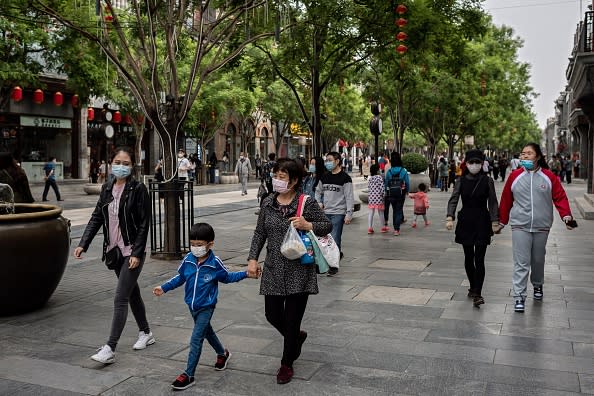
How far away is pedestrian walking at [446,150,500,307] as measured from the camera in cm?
702

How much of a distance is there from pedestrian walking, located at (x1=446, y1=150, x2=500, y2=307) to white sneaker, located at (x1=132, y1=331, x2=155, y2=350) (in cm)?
342

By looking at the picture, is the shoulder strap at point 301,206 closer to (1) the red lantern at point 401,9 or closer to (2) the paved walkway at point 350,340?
(2) the paved walkway at point 350,340

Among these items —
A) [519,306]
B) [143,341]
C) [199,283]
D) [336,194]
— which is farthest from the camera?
[336,194]

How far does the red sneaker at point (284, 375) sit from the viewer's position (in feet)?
15.0

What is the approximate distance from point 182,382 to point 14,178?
432cm

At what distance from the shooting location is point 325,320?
639 cm

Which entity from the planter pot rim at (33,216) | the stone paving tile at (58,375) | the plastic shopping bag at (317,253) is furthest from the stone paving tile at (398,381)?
the planter pot rim at (33,216)

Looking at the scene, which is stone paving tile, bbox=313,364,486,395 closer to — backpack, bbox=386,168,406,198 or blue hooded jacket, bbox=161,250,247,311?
blue hooded jacket, bbox=161,250,247,311

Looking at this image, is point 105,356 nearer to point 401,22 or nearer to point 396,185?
point 396,185

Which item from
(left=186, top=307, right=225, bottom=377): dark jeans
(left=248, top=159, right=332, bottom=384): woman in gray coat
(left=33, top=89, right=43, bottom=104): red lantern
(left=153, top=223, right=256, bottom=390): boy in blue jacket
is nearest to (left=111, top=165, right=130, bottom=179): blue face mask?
(left=153, top=223, right=256, bottom=390): boy in blue jacket

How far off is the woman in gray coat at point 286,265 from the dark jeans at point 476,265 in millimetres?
2949

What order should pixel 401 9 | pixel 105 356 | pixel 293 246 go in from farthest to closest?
pixel 401 9, pixel 105 356, pixel 293 246

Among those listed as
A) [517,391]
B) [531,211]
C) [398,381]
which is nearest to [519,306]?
[531,211]

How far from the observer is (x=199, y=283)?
466 cm
